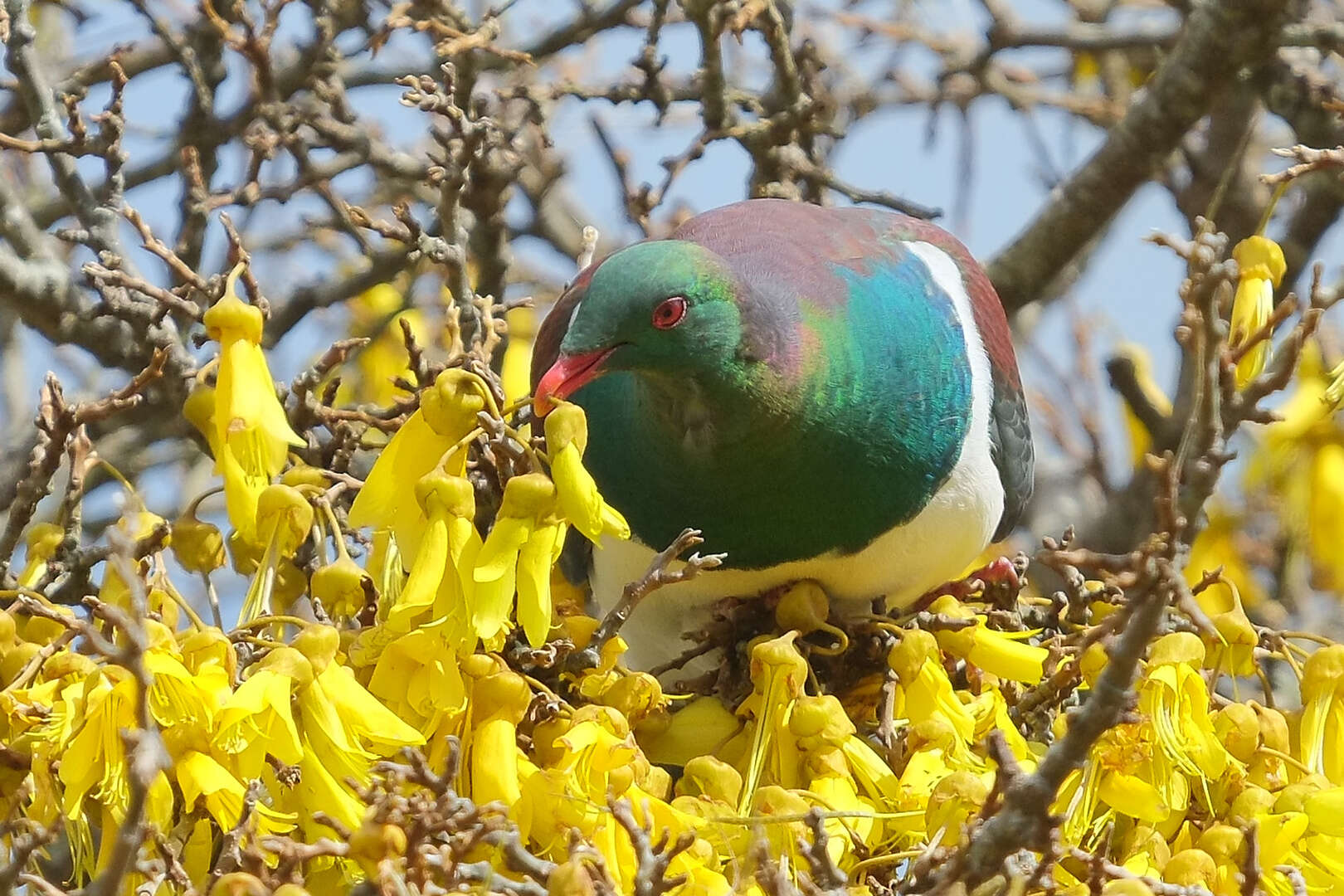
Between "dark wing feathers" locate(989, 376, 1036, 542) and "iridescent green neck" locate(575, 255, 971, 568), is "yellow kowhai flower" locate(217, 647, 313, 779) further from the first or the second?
"dark wing feathers" locate(989, 376, 1036, 542)

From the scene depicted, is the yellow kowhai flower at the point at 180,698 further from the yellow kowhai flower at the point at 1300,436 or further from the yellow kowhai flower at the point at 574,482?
the yellow kowhai flower at the point at 1300,436

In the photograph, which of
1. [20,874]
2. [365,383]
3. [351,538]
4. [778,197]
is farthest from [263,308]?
[365,383]

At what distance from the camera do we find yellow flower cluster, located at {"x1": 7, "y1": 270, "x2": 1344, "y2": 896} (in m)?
2.21

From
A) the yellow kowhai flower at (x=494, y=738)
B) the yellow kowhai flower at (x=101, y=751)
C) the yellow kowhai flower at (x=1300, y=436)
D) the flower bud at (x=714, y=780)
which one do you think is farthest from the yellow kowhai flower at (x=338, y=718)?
the yellow kowhai flower at (x=1300, y=436)

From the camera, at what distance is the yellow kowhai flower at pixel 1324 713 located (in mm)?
2619

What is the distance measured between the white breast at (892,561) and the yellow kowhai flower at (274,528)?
97 cm

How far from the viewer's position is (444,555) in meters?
2.40

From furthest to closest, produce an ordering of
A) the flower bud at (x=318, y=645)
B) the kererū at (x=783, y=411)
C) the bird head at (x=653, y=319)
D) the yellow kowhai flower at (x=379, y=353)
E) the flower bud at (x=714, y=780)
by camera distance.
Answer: the yellow kowhai flower at (x=379, y=353) → the kererū at (x=783, y=411) → the bird head at (x=653, y=319) → the flower bud at (x=714, y=780) → the flower bud at (x=318, y=645)

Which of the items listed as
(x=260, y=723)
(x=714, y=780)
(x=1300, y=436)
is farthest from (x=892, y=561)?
(x=1300, y=436)

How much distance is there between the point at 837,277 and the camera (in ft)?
11.7

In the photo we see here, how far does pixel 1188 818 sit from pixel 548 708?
86cm

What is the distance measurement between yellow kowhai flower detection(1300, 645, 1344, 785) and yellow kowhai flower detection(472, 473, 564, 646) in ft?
3.44

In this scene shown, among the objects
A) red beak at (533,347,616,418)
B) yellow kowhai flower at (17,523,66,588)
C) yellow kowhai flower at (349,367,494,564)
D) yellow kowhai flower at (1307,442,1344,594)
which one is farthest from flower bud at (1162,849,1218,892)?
yellow kowhai flower at (1307,442,1344,594)

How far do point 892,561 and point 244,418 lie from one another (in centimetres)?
135
